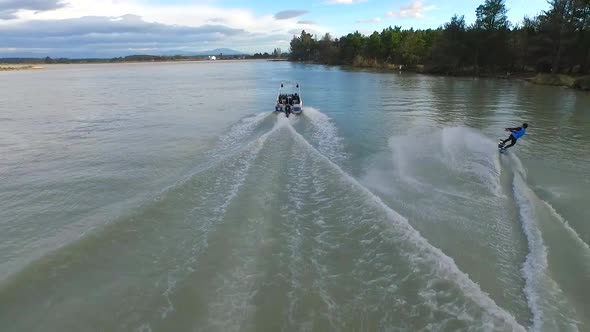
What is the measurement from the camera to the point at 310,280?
23.1 feet

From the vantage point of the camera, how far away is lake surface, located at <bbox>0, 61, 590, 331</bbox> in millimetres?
6324

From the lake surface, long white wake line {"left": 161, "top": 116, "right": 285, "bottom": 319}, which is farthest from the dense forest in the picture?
long white wake line {"left": 161, "top": 116, "right": 285, "bottom": 319}

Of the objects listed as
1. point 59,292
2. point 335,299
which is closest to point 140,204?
point 59,292

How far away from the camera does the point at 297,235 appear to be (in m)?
8.73

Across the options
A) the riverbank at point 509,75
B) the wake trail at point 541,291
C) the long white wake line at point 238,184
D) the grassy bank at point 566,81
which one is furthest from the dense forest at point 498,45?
the wake trail at point 541,291

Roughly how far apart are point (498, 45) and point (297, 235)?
71.5 meters

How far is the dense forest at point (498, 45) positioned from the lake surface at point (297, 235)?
43.1 metres

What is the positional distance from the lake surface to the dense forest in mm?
43100

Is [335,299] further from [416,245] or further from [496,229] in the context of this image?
[496,229]

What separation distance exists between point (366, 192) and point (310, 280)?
182 inches

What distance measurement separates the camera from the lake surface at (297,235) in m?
6.32

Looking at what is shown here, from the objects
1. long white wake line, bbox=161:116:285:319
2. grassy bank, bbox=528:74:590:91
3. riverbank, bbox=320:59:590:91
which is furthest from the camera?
riverbank, bbox=320:59:590:91

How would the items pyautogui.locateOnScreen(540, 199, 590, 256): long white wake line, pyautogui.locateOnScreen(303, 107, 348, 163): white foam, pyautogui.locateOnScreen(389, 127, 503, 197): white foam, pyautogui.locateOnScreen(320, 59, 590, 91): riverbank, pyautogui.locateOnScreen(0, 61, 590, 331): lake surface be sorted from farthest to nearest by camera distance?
pyautogui.locateOnScreen(320, 59, 590, 91): riverbank, pyautogui.locateOnScreen(303, 107, 348, 163): white foam, pyautogui.locateOnScreen(389, 127, 503, 197): white foam, pyautogui.locateOnScreen(540, 199, 590, 256): long white wake line, pyautogui.locateOnScreen(0, 61, 590, 331): lake surface

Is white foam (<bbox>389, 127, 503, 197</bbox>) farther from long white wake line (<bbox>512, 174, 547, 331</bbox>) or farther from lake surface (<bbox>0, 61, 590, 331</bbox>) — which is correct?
long white wake line (<bbox>512, 174, 547, 331</bbox>)
